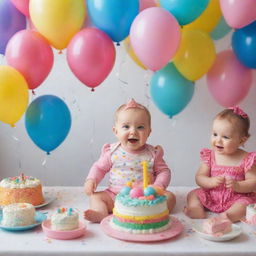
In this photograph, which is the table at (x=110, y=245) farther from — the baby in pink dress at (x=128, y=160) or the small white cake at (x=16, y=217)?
the baby in pink dress at (x=128, y=160)

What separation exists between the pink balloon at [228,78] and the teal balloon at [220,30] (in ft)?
0.34

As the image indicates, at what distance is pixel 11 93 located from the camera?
1.86 m

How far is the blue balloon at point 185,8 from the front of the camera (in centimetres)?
188

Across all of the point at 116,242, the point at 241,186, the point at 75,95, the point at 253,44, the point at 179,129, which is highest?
the point at 253,44

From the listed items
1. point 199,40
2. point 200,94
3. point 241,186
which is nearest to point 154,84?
point 199,40

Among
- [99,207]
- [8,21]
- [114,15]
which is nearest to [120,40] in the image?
[114,15]

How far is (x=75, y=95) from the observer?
2.49 metres

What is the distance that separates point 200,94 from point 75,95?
0.67 metres

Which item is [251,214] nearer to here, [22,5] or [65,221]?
[65,221]

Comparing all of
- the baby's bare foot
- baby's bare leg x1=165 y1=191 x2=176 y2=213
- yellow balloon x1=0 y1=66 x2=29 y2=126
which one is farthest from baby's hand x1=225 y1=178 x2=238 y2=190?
Result: yellow balloon x1=0 y1=66 x2=29 y2=126

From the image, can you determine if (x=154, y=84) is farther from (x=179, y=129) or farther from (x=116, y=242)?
(x=116, y=242)

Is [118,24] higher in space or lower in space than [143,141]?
higher

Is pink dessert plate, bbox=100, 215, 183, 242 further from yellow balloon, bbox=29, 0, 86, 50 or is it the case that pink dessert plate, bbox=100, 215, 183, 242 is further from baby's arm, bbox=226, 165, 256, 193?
yellow balloon, bbox=29, 0, 86, 50

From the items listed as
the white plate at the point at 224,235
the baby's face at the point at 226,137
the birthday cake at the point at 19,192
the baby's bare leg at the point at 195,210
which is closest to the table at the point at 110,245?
the white plate at the point at 224,235
